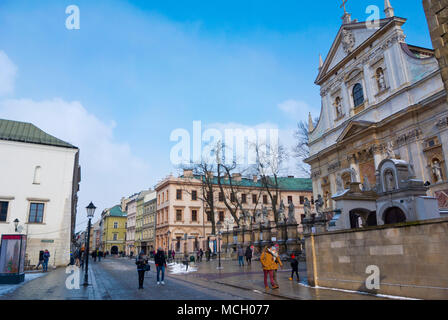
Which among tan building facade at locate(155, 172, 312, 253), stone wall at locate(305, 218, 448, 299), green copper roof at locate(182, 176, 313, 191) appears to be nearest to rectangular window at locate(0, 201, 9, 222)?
tan building facade at locate(155, 172, 312, 253)

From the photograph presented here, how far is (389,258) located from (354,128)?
21.5 m

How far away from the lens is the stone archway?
429 inches

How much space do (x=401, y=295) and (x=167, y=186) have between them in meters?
51.7

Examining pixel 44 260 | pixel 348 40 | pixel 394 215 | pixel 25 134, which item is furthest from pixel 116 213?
pixel 394 215

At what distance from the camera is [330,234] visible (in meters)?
11.8

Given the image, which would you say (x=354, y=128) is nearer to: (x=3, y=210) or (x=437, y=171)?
(x=437, y=171)

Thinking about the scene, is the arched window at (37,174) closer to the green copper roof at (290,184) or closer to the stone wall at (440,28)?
the stone wall at (440,28)

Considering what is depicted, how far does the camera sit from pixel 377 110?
27.2 meters

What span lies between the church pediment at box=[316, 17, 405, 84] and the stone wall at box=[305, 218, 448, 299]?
22740 millimetres

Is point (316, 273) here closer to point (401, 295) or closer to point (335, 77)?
point (401, 295)

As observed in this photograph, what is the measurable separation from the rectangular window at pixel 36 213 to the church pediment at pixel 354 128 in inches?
1160

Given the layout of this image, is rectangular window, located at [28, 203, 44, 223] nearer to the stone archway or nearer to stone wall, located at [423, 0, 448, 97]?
the stone archway
